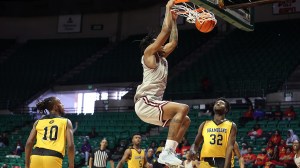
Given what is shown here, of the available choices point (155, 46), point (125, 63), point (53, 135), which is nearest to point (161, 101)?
point (155, 46)

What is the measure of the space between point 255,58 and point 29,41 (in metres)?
17.8

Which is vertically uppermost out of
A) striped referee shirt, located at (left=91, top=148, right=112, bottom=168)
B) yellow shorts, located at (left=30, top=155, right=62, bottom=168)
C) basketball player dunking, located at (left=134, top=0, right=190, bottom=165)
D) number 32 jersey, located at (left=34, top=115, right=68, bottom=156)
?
basketball player dunking, located at (left=134, top=0, right=190, bottom=165)

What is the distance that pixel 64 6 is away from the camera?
3497cm

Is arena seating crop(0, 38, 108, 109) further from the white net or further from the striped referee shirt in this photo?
the white net

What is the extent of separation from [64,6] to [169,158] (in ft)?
99.2

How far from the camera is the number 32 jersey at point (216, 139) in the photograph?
27.0ft

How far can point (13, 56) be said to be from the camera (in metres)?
34.6

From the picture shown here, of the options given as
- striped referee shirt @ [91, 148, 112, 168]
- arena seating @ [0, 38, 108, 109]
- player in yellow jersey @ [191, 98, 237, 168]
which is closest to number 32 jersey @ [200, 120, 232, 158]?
player in yellow jersey @ [191, 98, 237, 168]

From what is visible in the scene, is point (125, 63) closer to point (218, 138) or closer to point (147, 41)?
point (218, 138)

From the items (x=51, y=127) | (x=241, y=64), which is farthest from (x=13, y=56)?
(x=51, y=127)

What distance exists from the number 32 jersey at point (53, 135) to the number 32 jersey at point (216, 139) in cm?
259

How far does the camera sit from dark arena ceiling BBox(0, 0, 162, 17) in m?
33.9

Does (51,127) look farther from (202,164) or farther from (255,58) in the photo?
(255,58)

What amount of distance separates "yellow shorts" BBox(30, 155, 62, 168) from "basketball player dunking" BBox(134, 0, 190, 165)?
141cm
